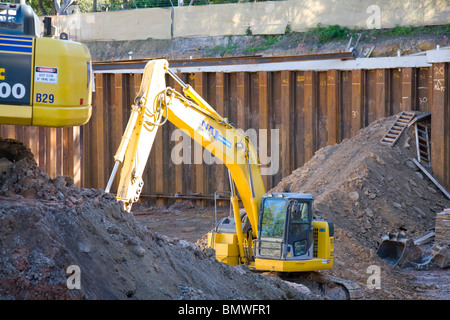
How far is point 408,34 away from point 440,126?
6504mm

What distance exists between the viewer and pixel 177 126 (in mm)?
12281

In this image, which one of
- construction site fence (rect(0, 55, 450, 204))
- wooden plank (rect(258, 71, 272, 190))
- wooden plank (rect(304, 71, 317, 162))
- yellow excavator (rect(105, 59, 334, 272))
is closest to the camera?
yellow excavator (rect(105, 59, 334, 272))

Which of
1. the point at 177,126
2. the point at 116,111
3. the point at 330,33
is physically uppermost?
the point at 330,33

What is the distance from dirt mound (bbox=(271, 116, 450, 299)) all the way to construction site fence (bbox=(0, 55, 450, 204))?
33.2 inches

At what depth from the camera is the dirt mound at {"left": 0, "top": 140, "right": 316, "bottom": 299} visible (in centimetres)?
671

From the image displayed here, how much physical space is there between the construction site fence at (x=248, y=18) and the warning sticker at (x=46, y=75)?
18.7 m

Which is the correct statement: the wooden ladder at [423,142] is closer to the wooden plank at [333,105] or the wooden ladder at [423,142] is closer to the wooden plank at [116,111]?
the wooden plank at [333,105]

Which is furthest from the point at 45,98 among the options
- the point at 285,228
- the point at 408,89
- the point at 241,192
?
the point at 408,89

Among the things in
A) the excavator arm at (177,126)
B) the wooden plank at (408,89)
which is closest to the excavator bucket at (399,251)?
the excavator arm at (177,126)

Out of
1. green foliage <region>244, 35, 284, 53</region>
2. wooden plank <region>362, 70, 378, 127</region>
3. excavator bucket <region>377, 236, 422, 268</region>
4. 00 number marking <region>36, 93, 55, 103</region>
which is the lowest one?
excavator bucket <region>377, 236, 422, 268</region>

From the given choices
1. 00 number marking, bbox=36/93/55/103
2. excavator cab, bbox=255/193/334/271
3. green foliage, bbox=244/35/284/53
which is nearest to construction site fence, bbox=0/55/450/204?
green foliage, bbox=244/35/284/53

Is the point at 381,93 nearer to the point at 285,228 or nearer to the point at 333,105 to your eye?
the point at 333,105

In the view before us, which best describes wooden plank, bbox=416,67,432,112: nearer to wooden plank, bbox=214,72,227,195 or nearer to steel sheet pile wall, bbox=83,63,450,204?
steel sheet pile wall, bbox=83,63,450,204

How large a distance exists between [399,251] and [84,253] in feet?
32.3
